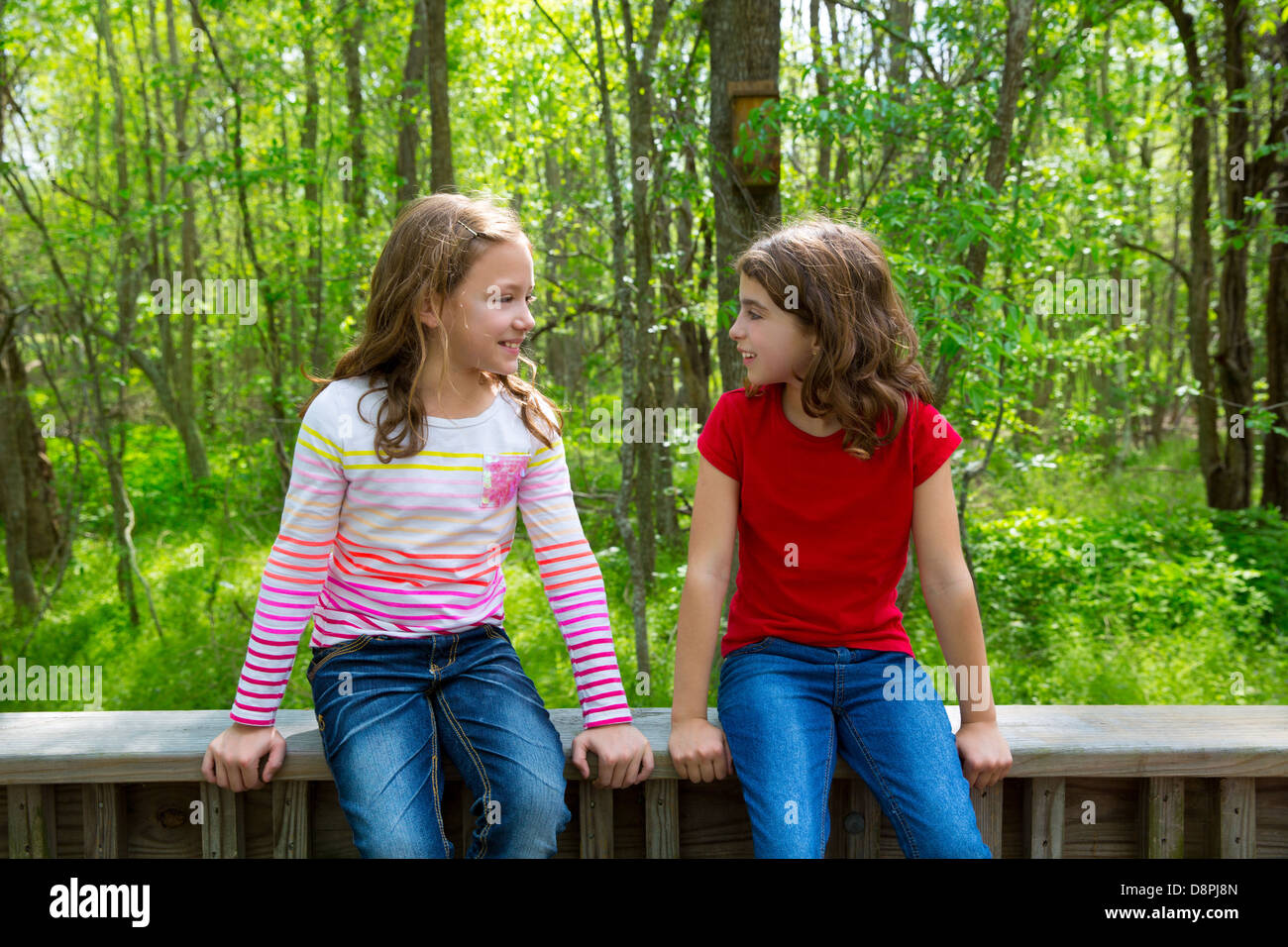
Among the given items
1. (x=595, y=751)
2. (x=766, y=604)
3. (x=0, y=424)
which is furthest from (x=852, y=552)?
(x=0, y=424)

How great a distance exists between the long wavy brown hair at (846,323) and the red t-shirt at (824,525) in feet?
0.17

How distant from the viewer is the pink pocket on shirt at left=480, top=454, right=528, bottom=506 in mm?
1917

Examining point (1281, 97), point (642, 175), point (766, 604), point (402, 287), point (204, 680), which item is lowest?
point (204, 680)

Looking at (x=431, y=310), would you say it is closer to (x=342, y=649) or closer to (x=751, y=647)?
(x=342, y=649)

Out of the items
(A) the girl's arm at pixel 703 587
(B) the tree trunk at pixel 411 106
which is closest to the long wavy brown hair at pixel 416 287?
(A) the girl's arm at pixel 703 587

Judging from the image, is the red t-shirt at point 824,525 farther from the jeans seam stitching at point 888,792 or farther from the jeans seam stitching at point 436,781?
the jeans seam stitching at point 436,781

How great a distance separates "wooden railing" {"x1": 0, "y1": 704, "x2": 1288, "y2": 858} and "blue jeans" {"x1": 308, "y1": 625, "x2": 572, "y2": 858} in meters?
0.08

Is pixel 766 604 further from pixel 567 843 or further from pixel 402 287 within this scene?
pixel 402 287

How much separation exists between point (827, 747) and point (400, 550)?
34.5 inches

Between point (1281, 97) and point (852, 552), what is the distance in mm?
7373

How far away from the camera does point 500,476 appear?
193 centimetres

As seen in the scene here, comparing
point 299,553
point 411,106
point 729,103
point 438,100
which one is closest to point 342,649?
point 299,553

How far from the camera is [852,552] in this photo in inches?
76.4

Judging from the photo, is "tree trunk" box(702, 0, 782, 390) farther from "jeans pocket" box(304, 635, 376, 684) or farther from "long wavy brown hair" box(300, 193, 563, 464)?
"jeans pocket" box(304, 635, 376, 684)
